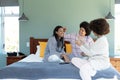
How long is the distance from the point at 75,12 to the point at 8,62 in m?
1.88

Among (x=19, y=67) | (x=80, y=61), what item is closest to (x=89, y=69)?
(x=80, y=61)

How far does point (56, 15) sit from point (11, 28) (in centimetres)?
119

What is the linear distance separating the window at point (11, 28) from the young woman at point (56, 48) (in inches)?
61.1

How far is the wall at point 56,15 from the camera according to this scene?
5391 millimetres

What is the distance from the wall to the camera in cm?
539

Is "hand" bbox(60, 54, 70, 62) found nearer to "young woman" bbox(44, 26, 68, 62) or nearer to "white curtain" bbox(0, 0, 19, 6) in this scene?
"young woman" bbox(44, 26, 68, 62)

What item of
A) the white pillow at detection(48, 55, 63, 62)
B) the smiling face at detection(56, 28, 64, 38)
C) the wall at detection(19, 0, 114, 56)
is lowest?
the white pillow at detection(48, 55, 63, 62)

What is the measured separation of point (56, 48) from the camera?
14.9ft

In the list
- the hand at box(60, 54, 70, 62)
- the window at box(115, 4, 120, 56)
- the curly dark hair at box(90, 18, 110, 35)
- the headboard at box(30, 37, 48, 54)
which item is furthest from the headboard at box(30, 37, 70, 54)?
the curly dark hair at box(90, 18, 110, 35)

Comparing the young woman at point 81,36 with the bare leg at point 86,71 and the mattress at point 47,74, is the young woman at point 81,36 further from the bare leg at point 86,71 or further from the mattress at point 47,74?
the bare leg at point 86,71

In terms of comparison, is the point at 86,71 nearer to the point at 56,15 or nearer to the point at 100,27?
the point at 100,27

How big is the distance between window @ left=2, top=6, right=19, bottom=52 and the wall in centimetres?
30

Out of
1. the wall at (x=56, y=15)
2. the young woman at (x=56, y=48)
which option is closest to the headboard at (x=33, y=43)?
the wall at (x=56, y=15)

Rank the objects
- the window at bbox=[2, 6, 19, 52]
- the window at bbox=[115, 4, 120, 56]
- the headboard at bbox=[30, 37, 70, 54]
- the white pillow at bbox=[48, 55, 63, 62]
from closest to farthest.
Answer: the white pillow at bbox=[48, 55, 63, 62], the headboard at bbox=[30, 37, 70, 54], the window at bbox=[115, 4, 120, 56], the window at bbox=[2, 6, 19, 52]
